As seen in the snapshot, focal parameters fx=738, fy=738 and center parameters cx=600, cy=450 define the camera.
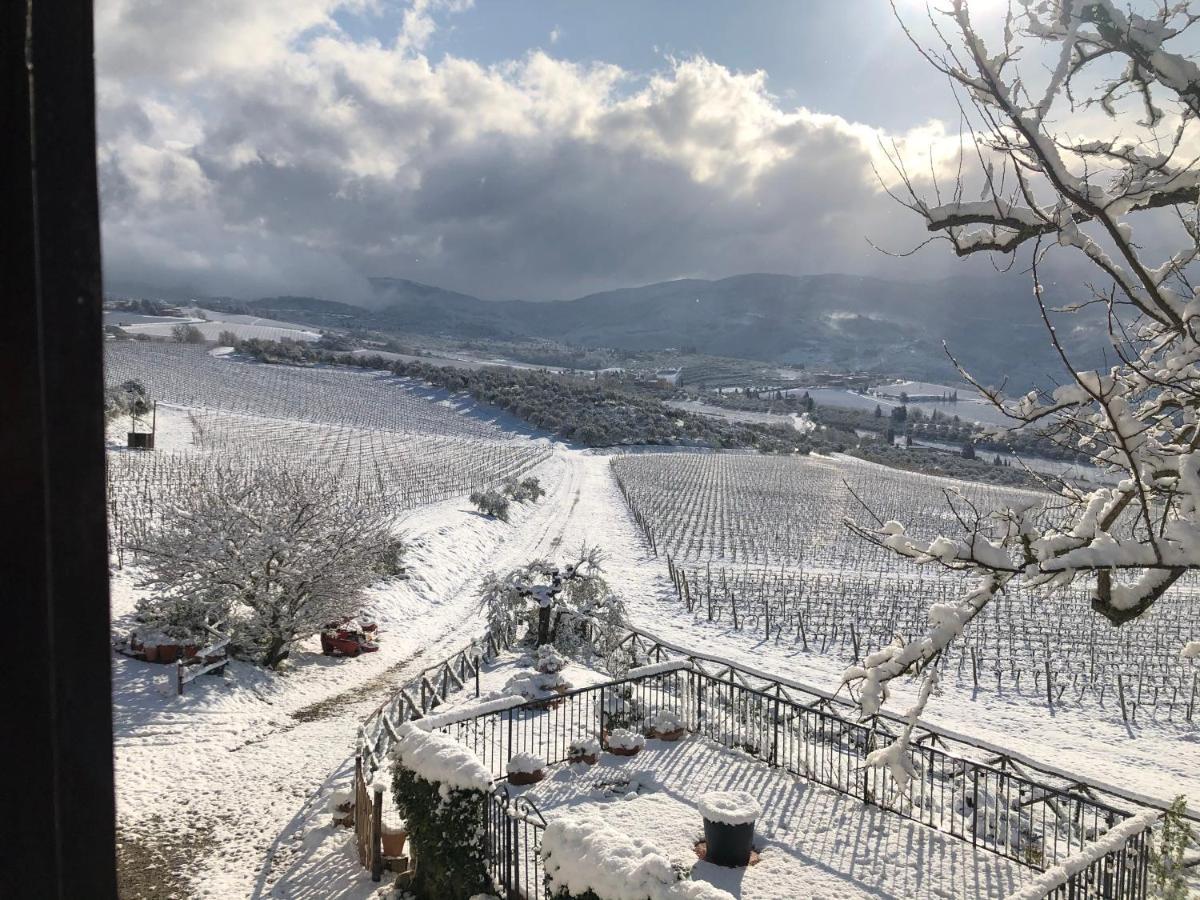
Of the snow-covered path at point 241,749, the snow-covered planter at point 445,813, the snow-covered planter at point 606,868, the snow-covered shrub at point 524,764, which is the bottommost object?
the snow-covered path at point 241,749

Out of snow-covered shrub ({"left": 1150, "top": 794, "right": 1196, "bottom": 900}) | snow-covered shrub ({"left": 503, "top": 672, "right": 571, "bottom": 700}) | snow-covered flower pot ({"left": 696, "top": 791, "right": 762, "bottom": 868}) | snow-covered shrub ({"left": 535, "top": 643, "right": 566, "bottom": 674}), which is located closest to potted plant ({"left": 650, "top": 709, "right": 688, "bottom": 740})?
snow-covered shrub ({"left": 503, "top": 672, "right": 571, "bottom": 700})

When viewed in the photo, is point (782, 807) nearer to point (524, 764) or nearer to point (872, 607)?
point (524, 764)

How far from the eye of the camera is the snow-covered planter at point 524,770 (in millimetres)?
11578

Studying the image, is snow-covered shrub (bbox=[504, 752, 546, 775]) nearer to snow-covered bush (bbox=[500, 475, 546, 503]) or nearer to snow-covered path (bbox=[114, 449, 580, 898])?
snow-covered path (bbox=[114, 449, 580, 898])

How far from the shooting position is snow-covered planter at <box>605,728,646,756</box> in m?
12.5

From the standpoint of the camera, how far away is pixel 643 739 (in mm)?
12750

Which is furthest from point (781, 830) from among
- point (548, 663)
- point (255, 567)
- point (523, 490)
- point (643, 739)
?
point (523, 490)

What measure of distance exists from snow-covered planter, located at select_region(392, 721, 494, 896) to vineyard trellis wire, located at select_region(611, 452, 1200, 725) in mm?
11752

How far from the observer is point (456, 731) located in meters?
13.2

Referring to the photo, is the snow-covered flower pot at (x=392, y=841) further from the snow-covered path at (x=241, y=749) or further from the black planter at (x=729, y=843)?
the black planter at (x=729, y=843)

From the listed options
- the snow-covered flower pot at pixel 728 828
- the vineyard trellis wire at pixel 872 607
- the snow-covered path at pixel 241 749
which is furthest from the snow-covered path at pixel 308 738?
the snow-covered flower pot at pixel 728 828

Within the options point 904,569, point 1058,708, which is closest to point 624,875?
point 1058,708

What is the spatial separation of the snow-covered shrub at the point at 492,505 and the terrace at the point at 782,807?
85.5 ft

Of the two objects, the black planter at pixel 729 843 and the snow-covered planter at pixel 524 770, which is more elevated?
the black planter at pixel 729 843
